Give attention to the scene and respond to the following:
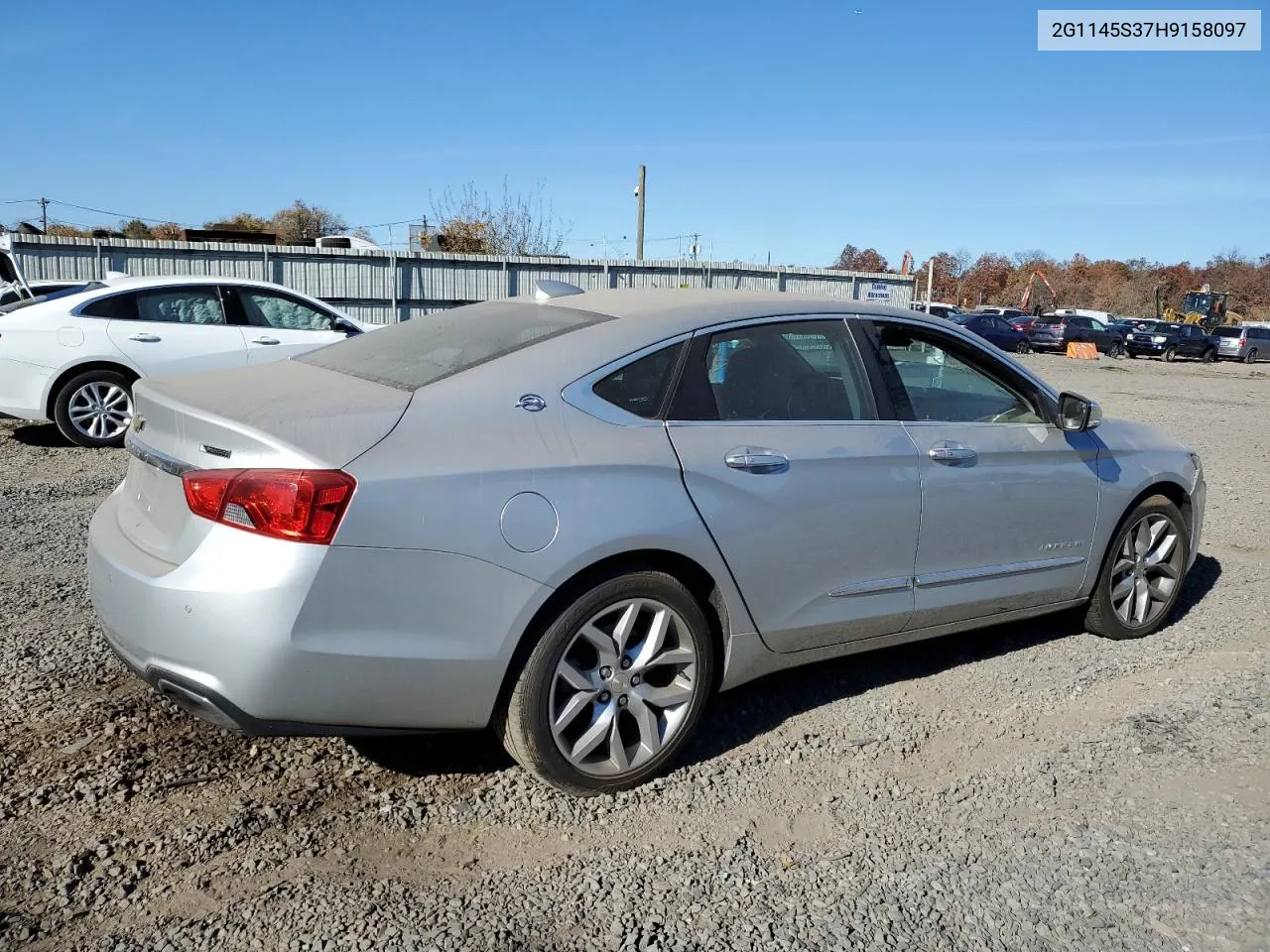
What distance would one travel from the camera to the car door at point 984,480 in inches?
161

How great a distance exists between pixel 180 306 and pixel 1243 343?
41.0 m

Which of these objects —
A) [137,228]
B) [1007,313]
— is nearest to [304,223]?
[137,228]

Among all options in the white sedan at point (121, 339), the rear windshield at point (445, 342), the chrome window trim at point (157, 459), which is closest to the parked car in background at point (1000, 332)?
the white sedan at point (121, 339)

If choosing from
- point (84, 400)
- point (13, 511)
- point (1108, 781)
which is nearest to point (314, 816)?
point (1108, 781)

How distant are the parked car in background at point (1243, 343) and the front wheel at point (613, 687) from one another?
141 feet

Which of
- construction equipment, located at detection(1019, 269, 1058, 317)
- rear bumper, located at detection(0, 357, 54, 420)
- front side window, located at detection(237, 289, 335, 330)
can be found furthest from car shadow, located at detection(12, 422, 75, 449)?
construction equipment, located at detection(1019, 269, 1058, 317)

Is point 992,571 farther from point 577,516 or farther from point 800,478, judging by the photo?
point 577,516

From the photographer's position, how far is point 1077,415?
4520 mm

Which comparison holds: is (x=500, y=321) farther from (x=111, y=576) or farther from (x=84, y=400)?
(x=84, y=400)

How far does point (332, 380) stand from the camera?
348 centimetres

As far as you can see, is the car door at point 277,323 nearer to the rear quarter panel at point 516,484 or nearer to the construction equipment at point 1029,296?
the rear quarter panel at point 516,484

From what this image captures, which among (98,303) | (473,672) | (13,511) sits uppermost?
(98,303)

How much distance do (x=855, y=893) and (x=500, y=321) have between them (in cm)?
225

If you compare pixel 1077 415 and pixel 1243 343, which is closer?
pixel 1077 415
